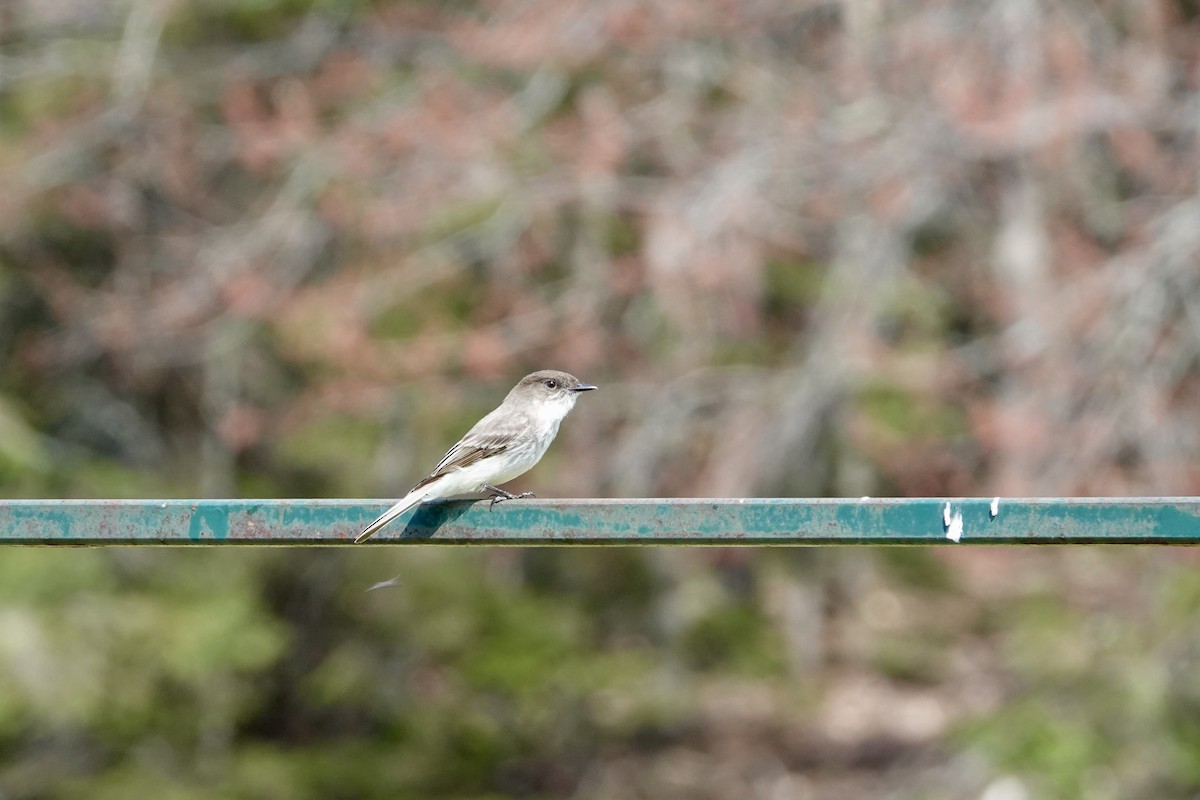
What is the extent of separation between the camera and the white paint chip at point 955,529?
11.8 feet

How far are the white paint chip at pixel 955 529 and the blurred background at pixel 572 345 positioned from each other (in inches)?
248

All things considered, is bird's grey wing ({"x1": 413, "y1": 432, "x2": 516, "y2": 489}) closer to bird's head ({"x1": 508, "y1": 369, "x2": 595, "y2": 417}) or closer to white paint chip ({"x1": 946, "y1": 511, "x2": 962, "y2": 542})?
bird's head ({"x1": 508, "y1": 369, "x2": 595, "y2": 417})

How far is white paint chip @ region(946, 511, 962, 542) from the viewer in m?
3.58

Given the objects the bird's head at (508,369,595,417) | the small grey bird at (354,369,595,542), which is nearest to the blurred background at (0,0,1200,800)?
the bird's head at (508,369,595,417)

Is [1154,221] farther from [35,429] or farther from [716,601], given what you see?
[35,429]

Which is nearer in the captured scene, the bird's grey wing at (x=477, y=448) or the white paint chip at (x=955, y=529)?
the white paint chip at (x=955, y=529)

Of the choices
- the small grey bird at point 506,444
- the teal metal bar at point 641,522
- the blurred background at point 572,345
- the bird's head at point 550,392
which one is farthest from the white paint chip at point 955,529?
the blurred background at point 572,345

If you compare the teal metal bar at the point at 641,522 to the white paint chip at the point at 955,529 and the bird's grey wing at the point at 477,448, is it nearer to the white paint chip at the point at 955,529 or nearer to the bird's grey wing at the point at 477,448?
the white paint chip at the point at 955,529

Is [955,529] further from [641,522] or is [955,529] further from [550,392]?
[550,392]

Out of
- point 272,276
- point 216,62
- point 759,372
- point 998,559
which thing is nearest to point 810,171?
point 759,372

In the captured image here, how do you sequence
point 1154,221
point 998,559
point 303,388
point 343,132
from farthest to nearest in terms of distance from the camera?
point 303,388, point 343,132, point 998,559, point 1154,221

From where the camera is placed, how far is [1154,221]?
10.1m

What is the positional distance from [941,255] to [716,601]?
11.5 ft

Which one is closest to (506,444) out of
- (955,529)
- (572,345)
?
(955,529)
